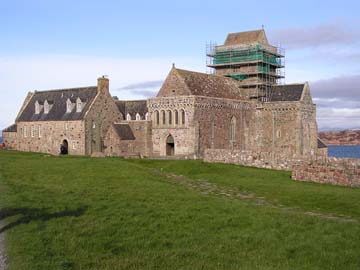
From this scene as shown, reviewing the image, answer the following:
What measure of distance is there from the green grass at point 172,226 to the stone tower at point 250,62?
38673mm

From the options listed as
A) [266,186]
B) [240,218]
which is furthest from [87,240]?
[266,186]

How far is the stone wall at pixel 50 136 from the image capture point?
188 feet

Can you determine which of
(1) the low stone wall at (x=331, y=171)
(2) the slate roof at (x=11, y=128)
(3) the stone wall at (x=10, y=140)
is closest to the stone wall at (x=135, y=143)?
(3) the stone wall at (x=10, y=140)

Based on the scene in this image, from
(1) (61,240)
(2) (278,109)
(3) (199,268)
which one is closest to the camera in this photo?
(3) (199,268)

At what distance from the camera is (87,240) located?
13.5m

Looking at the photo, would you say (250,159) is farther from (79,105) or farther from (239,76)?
(239,76)

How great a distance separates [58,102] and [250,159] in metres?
32.3

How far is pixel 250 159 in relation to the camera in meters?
38.9

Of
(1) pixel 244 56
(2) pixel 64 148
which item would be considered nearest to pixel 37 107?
(2) pixel 64 148

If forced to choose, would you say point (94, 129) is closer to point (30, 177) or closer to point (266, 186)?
point (30, 177)

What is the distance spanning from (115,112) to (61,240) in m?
47.4

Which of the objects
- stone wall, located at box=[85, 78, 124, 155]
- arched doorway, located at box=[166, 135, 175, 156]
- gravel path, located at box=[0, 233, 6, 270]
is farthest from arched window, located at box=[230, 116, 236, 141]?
gravel path, located at box=[0, 233, 6, 270]

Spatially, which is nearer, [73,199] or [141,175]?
[73,199]

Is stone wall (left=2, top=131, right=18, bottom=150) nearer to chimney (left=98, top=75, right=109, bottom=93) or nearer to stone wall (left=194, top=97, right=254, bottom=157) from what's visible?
chimney (left=98, top=75, right=109, bottom=93)
